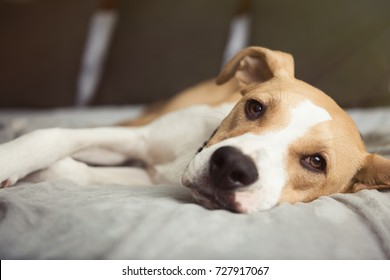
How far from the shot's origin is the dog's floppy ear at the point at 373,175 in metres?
1.44

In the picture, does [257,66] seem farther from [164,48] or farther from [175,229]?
[164,48]

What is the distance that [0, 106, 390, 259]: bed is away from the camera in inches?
39.6

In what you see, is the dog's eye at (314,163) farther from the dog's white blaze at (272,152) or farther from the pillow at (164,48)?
the pillow at (164,48)

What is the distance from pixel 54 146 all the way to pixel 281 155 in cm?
82

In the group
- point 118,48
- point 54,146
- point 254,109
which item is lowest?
point 54,146

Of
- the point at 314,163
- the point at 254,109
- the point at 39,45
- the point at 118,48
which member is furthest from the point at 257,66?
the point at 39,45

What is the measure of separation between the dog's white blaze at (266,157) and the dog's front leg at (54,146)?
58 centimetres

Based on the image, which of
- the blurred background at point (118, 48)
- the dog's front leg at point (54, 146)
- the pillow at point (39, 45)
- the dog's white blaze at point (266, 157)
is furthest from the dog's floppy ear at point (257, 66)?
the pillow at point (39, 45)

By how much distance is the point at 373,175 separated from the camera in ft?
4.76

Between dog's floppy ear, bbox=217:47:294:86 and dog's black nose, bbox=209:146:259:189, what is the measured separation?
581mm

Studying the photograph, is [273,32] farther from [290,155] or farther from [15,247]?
[15,247]

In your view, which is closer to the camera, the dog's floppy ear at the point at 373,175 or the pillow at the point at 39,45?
the dog's floppy ear at the point at 373,175

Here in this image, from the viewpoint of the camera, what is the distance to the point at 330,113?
1394mm

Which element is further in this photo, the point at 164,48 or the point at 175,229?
the point at 164,48
